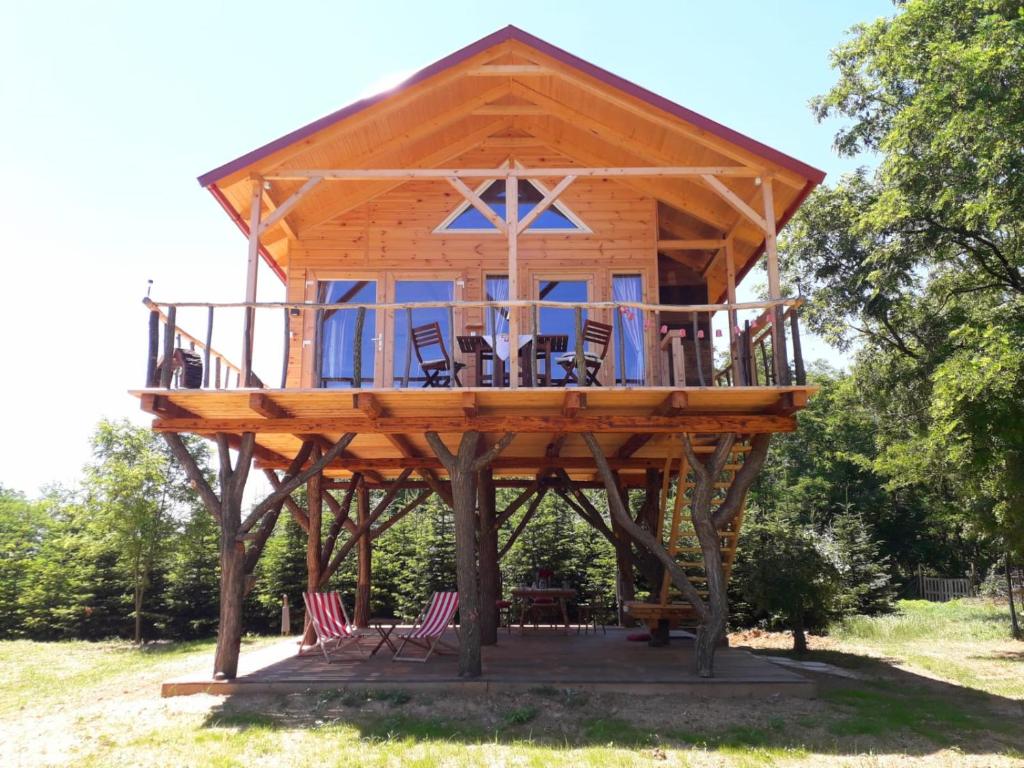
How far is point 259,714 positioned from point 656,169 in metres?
7.71

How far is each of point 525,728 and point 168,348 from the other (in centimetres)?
576

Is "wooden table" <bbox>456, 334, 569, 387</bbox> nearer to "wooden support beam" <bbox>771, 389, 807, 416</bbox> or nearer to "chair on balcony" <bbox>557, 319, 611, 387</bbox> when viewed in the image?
"chair on balcony" <bbox>557, 319, 611, 387</bbox>

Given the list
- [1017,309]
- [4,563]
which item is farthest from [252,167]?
[4,563]

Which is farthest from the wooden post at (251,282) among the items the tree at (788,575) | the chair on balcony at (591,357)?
the tree at (788,575)

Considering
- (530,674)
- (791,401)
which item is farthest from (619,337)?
(530,674)

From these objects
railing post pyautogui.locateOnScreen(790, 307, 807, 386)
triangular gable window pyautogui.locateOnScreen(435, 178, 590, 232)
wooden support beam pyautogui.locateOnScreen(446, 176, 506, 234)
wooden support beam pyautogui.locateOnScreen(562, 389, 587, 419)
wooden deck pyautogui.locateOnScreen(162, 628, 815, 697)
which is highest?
triangular gable window pyautogui.locateOnScreen(435, 178, 590, 232)

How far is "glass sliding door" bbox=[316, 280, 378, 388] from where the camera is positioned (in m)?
11.1

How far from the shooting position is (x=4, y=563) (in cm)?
2094

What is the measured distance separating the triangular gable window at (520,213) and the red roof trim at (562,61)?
1939mm

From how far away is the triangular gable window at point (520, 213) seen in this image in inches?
461

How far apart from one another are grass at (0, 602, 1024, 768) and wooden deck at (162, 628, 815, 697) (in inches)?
9.6

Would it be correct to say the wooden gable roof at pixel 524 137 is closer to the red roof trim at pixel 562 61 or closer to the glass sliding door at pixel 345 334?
the red roof trim at pixel 562 61

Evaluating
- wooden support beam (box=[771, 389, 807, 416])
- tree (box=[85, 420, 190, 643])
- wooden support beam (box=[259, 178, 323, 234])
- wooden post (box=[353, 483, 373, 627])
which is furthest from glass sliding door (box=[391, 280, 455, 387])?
tree (box=[85, 420, 190, 643])

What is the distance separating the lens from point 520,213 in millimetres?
11852
